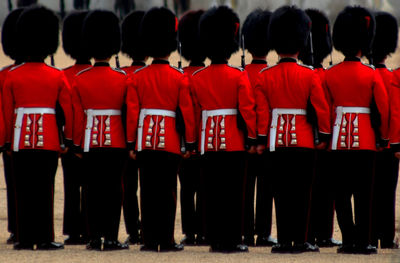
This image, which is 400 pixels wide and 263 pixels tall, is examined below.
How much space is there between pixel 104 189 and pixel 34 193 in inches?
17.3

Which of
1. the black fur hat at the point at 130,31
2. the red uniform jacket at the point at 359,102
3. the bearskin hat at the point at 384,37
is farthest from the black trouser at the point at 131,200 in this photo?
the bearskin hat at the point at 384,37

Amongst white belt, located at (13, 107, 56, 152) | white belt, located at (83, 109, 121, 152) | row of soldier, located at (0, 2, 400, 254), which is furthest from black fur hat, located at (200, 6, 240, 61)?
white belt, located at (13, 107, 56, 152)

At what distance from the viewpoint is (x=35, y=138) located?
6777 millimetres

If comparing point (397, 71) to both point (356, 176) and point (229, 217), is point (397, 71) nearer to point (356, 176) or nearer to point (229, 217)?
point (356, 176)

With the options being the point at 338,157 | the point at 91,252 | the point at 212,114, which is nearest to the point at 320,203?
the point at 338,157

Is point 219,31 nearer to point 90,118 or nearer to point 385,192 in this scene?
point 90,118

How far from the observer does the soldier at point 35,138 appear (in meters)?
6.79

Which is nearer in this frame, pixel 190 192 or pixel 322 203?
pixel 322 203

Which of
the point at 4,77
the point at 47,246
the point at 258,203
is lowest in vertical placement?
the point at 47,246

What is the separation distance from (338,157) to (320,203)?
73 cm

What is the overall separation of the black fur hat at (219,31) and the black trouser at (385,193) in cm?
122

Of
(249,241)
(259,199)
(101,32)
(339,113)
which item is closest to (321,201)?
(259,199)

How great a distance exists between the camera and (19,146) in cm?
680

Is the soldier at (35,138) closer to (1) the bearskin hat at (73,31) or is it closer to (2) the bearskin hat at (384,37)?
(1) the bearskin hat at (73,31)
